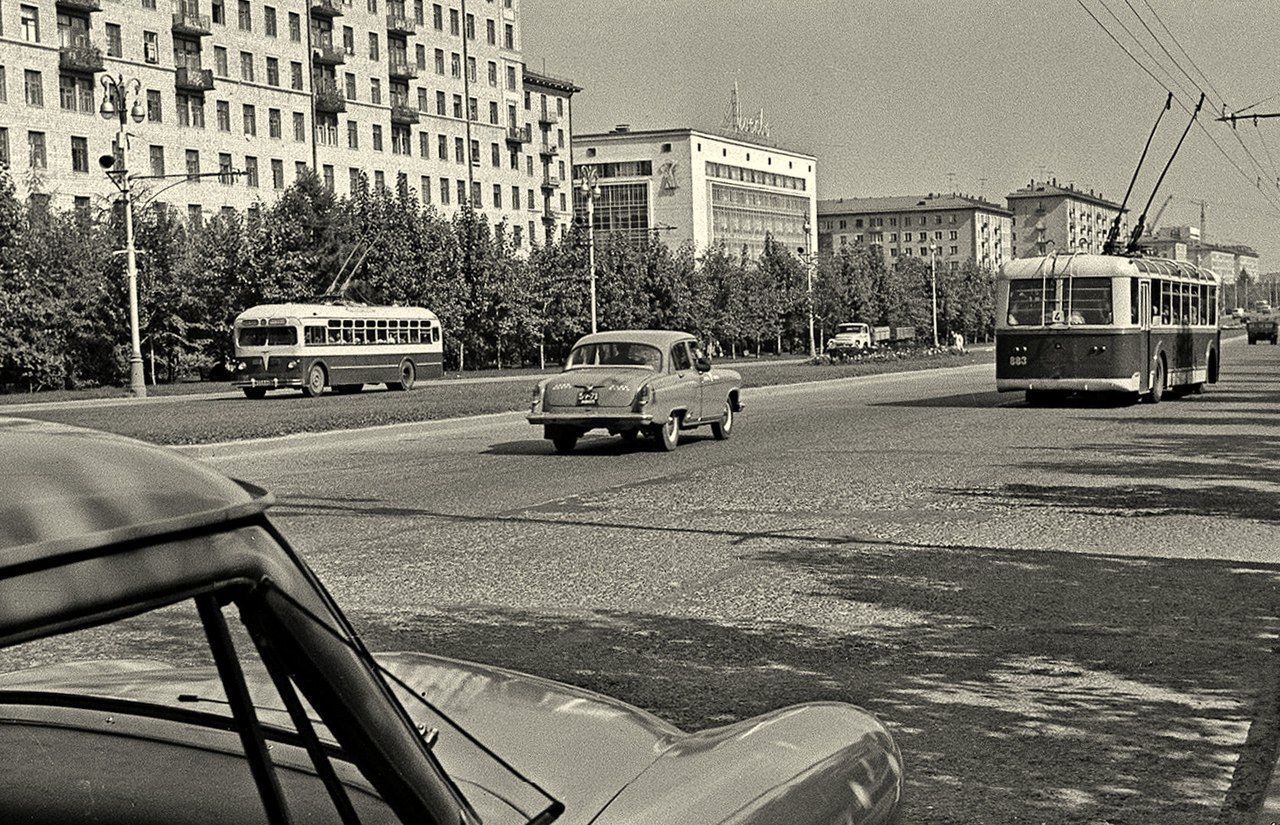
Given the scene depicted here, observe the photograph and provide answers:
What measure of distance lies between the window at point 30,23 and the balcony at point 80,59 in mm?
1224

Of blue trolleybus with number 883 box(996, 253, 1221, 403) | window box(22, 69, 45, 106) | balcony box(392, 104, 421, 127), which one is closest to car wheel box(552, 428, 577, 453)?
blue trolleybus with number 883 box(996, 253, 1221, 403)

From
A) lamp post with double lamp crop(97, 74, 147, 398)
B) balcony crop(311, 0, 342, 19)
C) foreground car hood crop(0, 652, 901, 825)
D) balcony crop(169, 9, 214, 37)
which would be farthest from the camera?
balcony crop(311, 0, 342, 19)

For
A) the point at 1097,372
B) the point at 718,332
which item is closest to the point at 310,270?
the point at 718,332

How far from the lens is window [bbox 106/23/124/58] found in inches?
2731

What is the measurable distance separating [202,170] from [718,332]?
31338mm

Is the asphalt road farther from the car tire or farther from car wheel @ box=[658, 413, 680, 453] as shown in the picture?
the car tire

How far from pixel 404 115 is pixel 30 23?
27.2 metres

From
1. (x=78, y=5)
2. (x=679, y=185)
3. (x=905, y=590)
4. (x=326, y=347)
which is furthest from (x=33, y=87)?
(x=679, y=185)

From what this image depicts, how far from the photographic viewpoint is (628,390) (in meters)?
18.7

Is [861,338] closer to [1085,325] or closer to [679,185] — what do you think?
[679,185]

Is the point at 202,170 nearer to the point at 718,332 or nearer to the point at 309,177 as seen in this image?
the point at 309,177

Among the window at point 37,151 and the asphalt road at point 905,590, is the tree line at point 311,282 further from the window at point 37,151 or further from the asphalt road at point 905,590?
the asphalt road at point 905,590

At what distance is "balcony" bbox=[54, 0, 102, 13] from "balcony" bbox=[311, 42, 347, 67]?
16.2 metres

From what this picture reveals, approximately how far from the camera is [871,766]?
243 centimetres
